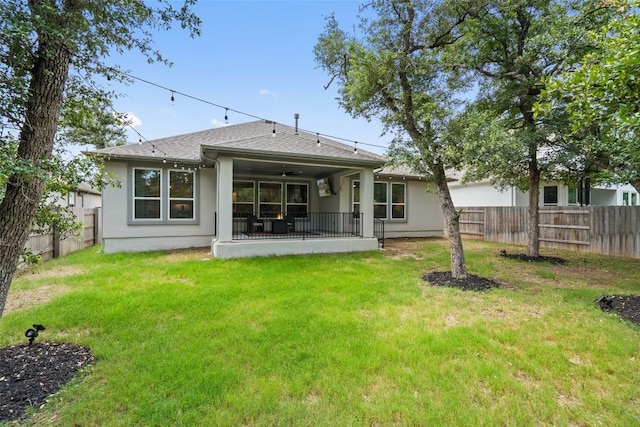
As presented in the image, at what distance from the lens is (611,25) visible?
10.1ft

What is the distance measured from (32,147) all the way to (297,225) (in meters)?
10.1

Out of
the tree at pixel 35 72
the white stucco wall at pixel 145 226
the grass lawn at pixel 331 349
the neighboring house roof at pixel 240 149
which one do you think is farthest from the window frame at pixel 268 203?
the tree at pixel 35 72

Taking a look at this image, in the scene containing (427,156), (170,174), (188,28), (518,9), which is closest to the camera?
(188,28)

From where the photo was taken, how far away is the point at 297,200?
484 inches

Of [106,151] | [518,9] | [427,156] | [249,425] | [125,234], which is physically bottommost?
[249,425]

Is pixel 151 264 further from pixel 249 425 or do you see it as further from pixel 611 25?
pixel 611 25

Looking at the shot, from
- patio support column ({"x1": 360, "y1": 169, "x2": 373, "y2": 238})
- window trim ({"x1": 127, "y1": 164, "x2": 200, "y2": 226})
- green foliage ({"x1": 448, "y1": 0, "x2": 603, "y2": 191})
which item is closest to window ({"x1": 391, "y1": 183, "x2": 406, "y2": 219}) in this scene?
patio support column ({"x1": 360, "y1": 169, "x2": 373, "y2": 238})

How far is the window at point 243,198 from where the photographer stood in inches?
447

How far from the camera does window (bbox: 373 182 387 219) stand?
12617 mm

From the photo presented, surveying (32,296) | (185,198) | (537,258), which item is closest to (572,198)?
(537,258)

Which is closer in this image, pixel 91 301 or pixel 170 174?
pixel 91 301

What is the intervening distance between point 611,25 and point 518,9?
477 centimetres

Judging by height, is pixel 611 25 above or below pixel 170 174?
above

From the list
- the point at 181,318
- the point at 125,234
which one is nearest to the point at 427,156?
the point at 181,318
